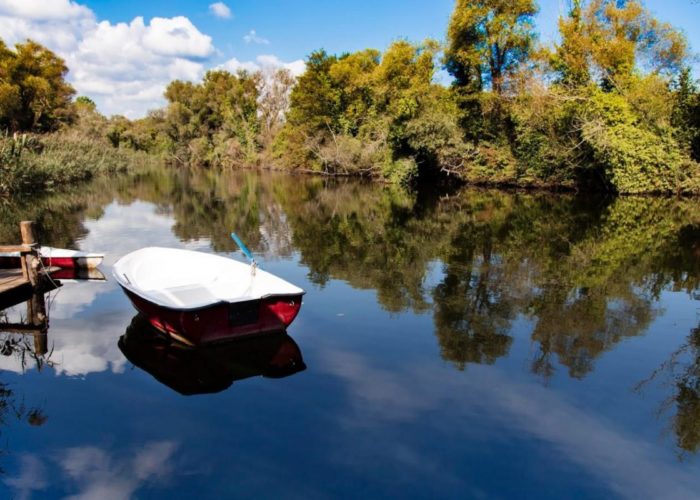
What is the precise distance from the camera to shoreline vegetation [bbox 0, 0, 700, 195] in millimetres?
27609

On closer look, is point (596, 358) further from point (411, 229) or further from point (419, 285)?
point (411, 229)

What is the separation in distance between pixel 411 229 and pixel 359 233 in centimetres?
211

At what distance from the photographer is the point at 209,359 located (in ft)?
22.3

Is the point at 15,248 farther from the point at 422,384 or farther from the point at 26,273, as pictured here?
the point at 422,384

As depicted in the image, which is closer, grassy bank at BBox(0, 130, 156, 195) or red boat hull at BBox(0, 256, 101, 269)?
red boat hull at BBox(0, 256, 101, 269)

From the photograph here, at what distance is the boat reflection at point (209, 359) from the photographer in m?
6.29

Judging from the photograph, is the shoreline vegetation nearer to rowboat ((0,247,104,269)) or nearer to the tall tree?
the tall tree

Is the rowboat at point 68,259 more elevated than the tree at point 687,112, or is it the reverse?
the tree at point 687,112

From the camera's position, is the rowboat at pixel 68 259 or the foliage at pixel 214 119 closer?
the rowboat at pixel 68 259

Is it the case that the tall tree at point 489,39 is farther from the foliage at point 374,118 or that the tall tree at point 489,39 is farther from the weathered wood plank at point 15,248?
the weathered wood plank at point 15,248

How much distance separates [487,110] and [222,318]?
31546 mm

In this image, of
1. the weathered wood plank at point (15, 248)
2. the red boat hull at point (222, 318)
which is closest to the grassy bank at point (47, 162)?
the weathered wood plank at point (15, 248)

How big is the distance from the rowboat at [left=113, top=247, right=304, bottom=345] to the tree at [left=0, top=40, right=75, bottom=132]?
37845 millimetres

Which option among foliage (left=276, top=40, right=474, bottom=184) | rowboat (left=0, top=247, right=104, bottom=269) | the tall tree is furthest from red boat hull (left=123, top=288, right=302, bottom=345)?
the tall tree
